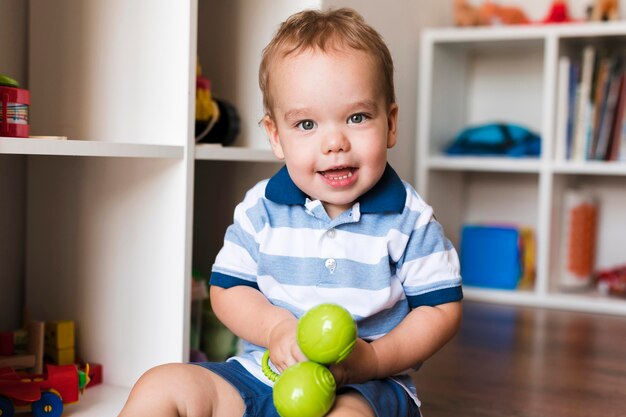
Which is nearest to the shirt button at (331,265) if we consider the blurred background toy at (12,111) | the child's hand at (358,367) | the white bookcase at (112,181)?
the child's hand at (358,367)

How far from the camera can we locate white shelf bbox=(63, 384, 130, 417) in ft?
3.54

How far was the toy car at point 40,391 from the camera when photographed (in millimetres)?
1028

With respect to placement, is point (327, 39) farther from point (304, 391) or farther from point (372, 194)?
point (304, 391)

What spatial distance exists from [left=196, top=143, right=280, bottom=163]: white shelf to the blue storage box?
103cm

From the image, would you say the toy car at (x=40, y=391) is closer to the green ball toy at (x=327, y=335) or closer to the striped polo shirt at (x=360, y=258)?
the striped polo shirt at (x=360, y=258)

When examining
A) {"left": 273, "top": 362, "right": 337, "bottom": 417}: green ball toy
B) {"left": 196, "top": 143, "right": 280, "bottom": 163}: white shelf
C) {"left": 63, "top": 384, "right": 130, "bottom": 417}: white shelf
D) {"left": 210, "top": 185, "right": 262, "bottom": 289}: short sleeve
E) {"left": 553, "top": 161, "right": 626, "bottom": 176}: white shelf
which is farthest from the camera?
{"left": 553, "top": 161, "right": 626, "bottom": 176}: white shelf

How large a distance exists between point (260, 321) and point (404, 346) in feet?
0.53

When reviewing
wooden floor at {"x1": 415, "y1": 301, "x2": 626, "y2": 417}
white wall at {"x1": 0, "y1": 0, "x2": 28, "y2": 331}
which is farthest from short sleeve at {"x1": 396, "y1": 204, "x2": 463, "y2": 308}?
white wall at {"x1": 0, "y1": 0, "x2": 28, "y2": 331}

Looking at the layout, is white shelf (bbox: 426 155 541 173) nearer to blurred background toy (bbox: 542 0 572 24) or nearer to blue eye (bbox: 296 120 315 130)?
blurred background toy (bbox: 542 0 572 24)

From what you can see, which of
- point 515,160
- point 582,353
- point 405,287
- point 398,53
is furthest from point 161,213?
point 515,160

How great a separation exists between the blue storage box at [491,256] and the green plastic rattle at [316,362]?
1.54 meters

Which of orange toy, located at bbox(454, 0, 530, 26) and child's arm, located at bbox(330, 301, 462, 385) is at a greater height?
orange toy, located at bbox(454, 0, 530, 26)

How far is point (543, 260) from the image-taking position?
6.97 feet

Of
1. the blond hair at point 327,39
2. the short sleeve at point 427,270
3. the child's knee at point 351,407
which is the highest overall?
the blond hair at point 327,39
